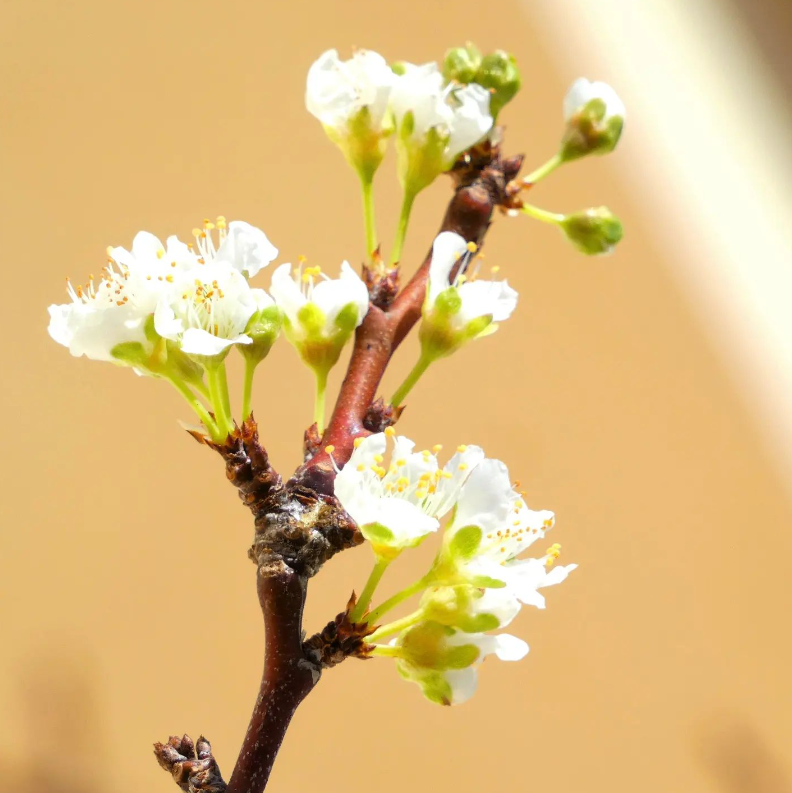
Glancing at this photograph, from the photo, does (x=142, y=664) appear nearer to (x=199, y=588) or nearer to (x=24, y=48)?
(x=199, y=588)

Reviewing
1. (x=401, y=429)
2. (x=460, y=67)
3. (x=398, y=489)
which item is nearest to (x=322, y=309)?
(x=398, y=489)

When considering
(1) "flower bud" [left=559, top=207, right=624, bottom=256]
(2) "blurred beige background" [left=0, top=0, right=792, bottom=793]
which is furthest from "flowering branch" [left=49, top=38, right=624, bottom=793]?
(2) "blurred beige background" [left=0, top=0, right=792, bottom=793]

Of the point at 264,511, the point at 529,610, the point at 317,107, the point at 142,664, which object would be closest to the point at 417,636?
the point at 264,511

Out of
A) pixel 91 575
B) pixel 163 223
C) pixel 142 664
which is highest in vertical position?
pixel 163 223

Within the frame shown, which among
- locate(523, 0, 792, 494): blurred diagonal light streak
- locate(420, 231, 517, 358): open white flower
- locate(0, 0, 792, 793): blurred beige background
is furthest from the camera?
locate(523, 0, 792, 494): blurred diagonal light streak

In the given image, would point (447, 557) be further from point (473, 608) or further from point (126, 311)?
point (126, 311)

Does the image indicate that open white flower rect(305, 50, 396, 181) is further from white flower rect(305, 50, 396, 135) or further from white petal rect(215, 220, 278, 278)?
white petal rect(215, 220, 278, 278)
